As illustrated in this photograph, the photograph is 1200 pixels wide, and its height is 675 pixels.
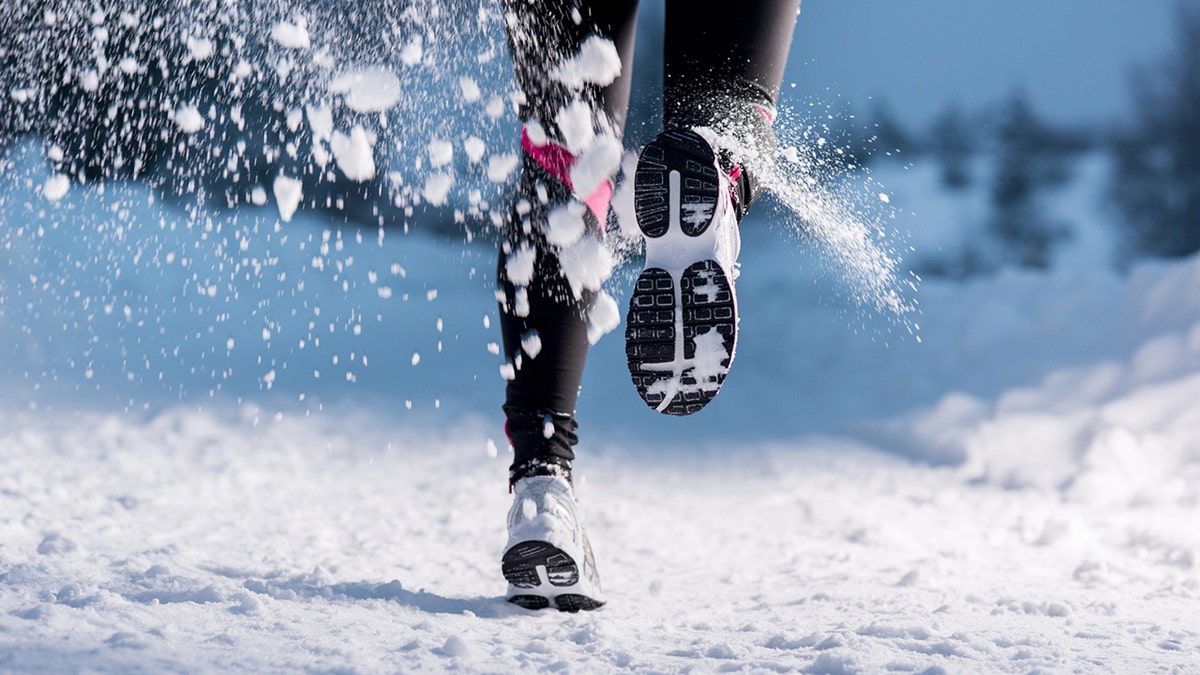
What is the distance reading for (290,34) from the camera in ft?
4.82

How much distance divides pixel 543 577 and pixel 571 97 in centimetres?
60

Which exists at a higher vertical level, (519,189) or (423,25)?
(423,25)

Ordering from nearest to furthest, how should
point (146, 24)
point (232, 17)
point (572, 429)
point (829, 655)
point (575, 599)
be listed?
point (829, 655), point (575, 599), point (572, 429), point (232, 17), point (146, 24)

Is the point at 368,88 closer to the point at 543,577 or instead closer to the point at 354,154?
the point at 354,154

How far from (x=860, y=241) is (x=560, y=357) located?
0.44 metres

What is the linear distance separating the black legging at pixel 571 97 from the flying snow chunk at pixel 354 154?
211 mm

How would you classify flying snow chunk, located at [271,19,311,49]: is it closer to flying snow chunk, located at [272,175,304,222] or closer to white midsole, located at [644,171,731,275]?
flying snow chunk, located at [272,175,304,222]

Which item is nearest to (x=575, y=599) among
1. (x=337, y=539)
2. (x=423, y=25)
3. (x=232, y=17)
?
(x=337, y=539)

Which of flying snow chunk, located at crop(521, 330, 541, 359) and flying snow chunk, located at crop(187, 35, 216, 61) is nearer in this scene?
flying snow chunk, located at crop(521, 330, 541, 359)

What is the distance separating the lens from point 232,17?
1760mm

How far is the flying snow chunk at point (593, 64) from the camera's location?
1194 mm

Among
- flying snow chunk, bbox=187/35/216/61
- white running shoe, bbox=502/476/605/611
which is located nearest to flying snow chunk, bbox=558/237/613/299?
white running shoe, bbox=502/476/605/611

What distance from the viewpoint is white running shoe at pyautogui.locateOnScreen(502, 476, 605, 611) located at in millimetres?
1218

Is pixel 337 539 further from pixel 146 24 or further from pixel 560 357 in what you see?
pixel 146 24
